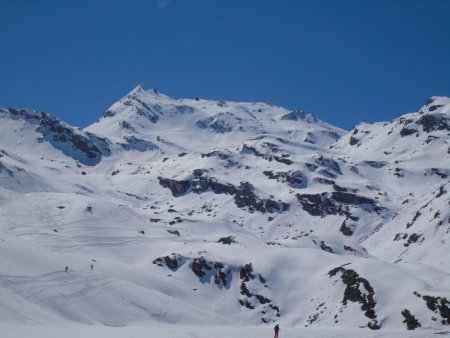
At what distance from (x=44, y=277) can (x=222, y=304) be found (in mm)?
37001

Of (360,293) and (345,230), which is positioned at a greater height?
(345,230)

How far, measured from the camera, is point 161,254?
107 m

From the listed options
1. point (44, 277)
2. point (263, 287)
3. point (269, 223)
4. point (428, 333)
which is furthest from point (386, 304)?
point (269, 223)

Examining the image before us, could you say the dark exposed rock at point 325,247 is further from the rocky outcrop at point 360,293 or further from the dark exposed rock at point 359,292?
the dark exposed rock at point 359,292

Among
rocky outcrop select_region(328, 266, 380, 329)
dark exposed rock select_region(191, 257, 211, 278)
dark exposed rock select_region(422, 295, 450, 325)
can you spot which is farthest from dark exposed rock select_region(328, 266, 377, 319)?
dark exposed rock select_region(191, 257, 211, 278)

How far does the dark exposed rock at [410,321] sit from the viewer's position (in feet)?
198

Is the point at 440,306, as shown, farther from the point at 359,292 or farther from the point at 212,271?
the point at 212,271

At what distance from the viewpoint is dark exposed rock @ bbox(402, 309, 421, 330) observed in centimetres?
6040

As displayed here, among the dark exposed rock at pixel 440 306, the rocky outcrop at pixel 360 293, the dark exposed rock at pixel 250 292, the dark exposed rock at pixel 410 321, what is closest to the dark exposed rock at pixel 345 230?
the dark exposed rock at pixel 250 292

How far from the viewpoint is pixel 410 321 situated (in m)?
61.7

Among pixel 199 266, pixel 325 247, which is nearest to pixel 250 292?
pixel 199 266

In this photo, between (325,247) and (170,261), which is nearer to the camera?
(170,261)

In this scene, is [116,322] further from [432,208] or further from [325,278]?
[432,208]

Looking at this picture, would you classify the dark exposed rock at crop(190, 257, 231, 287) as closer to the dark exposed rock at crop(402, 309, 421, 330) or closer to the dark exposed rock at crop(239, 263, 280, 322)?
the dark exposed rock at crop(239, 263, 280, 322)
